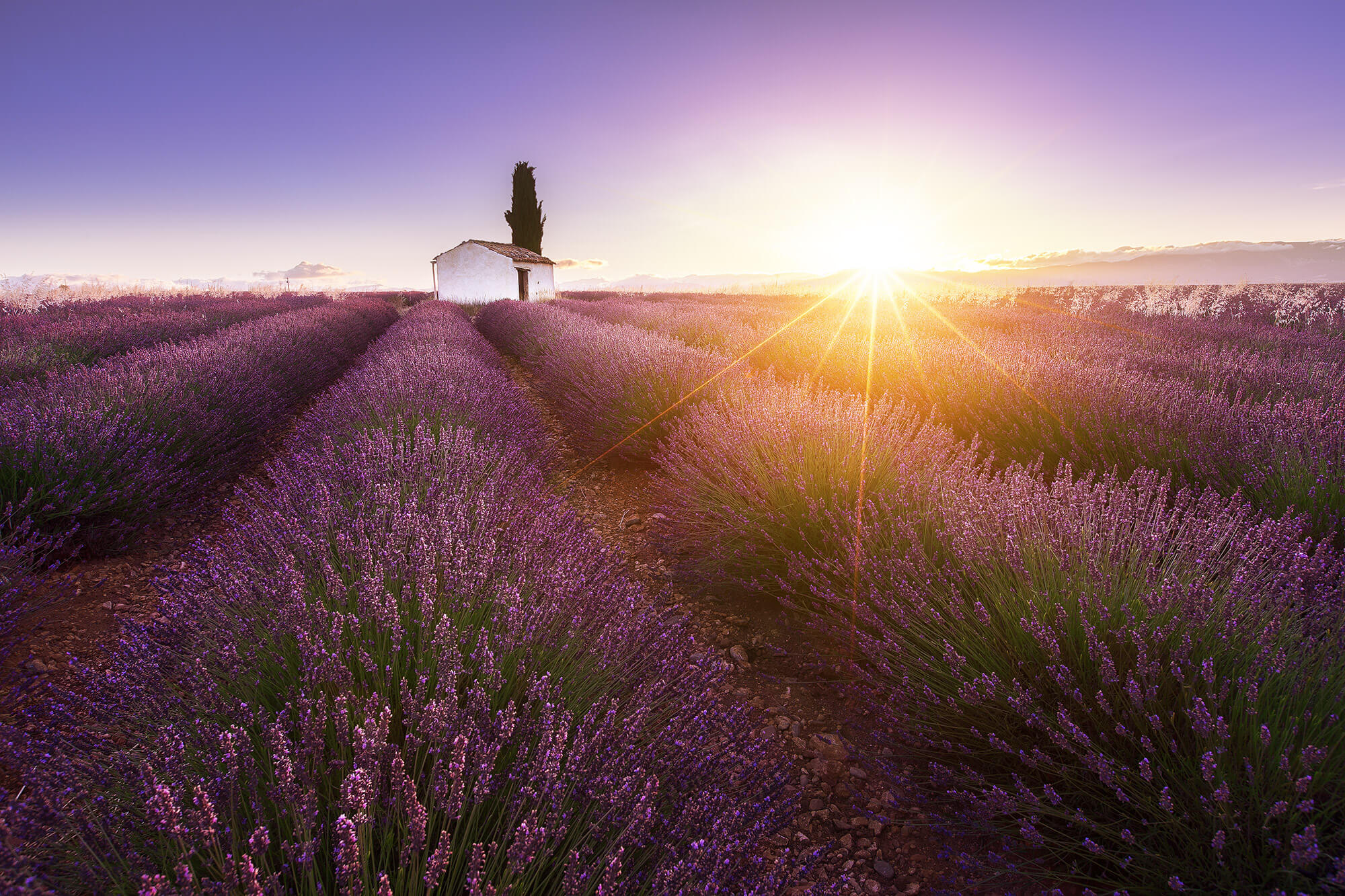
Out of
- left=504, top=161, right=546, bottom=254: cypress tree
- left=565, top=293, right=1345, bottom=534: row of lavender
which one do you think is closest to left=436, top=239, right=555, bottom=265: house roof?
left=504, top=161, right=546, bottom=254: cypress tree

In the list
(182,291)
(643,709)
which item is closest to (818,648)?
(643,709)

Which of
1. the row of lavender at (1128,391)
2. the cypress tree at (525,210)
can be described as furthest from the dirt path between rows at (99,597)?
the cypress tree at (525,210)

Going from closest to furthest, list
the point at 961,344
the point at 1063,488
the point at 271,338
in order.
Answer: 1. the point at 1063,488
2. the point at 961,344
3. the point at 271,338

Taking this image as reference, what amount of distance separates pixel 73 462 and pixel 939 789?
13.7ft

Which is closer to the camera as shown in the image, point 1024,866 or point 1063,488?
point 1024,866

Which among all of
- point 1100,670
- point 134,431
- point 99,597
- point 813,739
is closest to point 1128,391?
point 1100,670

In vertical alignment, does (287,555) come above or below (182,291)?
below

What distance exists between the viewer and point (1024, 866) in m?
1.35

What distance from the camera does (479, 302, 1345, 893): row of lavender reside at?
109 centimetres

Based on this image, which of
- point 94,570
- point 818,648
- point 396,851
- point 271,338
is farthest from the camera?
point 271,338

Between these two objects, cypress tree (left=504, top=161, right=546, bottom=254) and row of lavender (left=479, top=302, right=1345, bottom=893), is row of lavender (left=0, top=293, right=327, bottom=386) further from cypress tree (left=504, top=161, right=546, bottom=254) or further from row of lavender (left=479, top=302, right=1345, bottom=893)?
cypress tree (left=504, top=161, right=546, bottom=254)

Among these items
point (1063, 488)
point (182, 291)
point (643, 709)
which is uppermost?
point (182, 291)

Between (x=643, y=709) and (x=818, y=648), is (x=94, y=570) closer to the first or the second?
(x=643, y=709)

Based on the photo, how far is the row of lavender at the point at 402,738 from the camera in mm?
861
